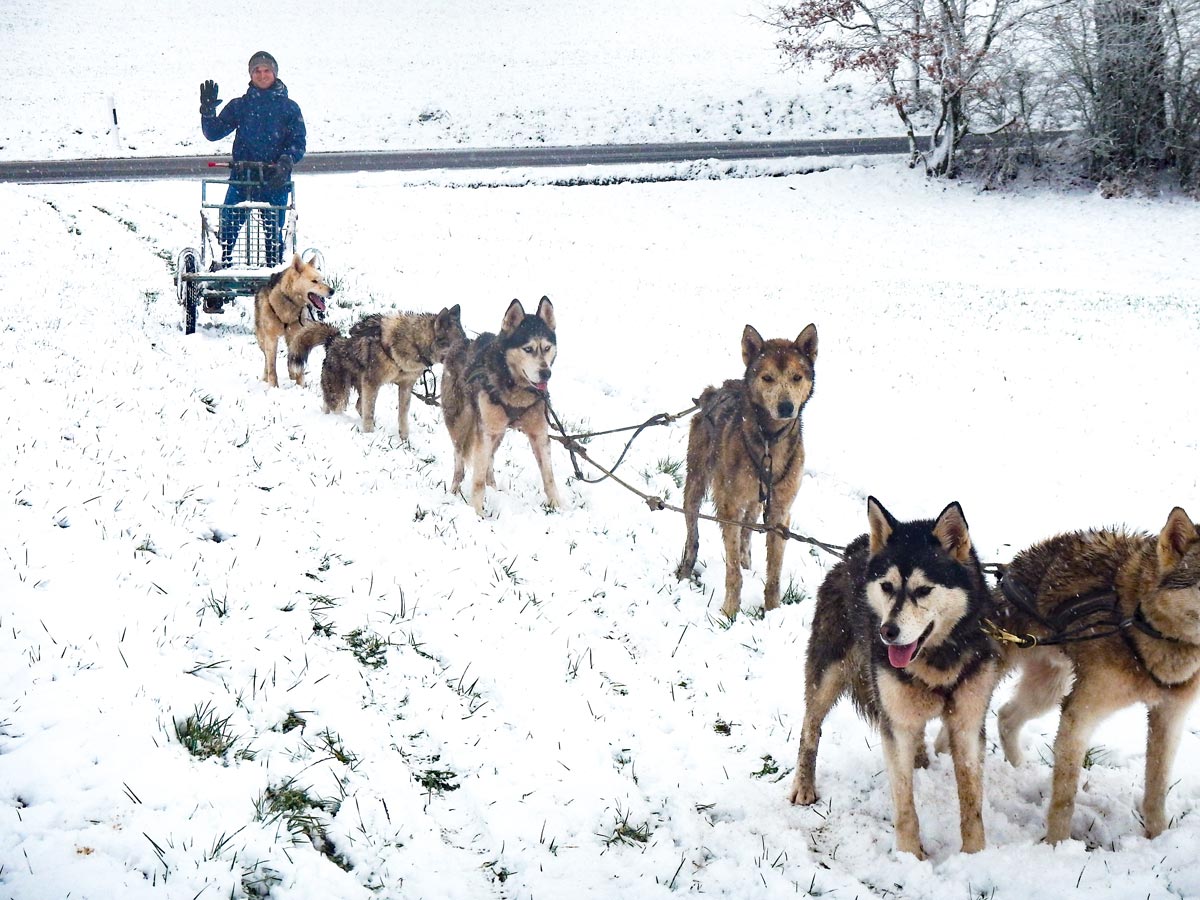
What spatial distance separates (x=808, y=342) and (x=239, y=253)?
403 inches

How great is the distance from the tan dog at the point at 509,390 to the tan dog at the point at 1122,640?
4.26m

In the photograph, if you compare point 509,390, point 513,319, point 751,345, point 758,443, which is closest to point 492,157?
point 513,319

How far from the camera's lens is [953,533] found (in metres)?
3.77

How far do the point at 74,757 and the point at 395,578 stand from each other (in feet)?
7.53

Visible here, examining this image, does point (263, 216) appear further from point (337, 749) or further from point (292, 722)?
point (337, 749)

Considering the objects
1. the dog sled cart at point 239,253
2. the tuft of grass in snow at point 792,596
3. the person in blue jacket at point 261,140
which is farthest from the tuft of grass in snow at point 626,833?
the person in blue jacket at point 261,140

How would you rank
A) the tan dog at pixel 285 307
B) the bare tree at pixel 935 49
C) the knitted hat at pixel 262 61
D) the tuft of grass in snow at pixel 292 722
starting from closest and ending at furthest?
the tuft of grass in snow at pixel 292 722
the tan dog at pixel 285 307
the knitted hat at pixel 262 61
the bare tree at pixel 935 49

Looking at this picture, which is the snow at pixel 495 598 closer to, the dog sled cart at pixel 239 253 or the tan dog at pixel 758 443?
the tan dog at pixel 758 443

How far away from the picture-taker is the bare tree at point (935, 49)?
28234mm

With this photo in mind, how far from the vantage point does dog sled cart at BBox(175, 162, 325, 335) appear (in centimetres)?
1175

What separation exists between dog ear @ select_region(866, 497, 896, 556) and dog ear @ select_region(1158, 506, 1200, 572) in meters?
1.12

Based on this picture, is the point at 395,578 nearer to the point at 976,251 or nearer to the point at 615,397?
the point at 615,397

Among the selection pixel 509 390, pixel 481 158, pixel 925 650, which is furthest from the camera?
pixel 481 158

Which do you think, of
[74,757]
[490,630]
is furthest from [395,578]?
[74,757]
